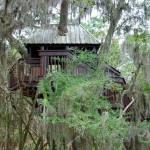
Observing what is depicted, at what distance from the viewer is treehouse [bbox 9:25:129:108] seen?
9.03 metres

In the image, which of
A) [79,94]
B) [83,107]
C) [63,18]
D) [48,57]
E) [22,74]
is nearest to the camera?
[79,94]

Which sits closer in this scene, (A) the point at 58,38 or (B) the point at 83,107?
(B) the point at 83,107

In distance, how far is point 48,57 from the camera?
9.67 metres

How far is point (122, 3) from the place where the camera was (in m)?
11.6

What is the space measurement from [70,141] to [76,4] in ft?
19.8

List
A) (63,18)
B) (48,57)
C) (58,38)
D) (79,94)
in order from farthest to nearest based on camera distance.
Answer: (58,38) < (63,18) < (48,57) < (79,94)

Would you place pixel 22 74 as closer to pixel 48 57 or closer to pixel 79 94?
pixel 48 57

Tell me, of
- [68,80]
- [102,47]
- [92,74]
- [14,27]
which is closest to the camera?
[68,80]

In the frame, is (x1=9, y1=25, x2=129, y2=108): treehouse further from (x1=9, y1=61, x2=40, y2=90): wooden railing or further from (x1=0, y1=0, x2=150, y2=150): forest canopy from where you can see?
(x1=0, y1=0, x2=150, y2=150): forest canopy

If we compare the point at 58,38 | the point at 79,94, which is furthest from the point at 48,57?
the point at 79,94

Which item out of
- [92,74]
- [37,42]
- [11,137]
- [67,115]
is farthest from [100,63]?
[37,42]

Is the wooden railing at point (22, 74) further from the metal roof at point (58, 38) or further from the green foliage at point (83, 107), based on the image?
the metal roof at point (58, 38)

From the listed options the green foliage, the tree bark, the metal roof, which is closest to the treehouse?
the metal roof

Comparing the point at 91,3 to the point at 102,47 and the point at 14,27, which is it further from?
the point at 14,27
